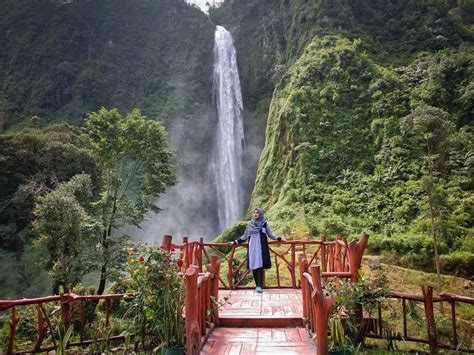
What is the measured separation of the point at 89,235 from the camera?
14.8 m

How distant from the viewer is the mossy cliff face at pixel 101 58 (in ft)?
118

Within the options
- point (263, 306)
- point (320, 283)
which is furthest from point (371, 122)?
point (320, 283)

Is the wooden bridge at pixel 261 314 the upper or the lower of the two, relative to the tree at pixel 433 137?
lower

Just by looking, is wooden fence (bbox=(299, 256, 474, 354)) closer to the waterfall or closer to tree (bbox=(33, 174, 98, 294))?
tree (bbox=(33, 174, 98, 294))

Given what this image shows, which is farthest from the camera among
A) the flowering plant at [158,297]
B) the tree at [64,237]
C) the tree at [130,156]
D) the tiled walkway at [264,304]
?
the tree at [130,156]

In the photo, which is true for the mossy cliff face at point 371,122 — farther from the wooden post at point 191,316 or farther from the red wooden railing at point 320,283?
the wooden post at point 191,316

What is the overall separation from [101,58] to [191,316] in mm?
41272

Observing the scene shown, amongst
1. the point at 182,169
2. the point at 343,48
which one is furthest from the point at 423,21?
the point at 182,169

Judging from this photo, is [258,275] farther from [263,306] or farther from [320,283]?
[320,283]

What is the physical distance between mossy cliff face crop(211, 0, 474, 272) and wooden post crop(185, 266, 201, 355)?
1085 cm

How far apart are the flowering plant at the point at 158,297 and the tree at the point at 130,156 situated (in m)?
11.3

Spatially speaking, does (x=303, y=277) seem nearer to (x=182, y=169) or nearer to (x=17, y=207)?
(x=17, y=207)

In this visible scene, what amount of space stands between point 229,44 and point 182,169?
49.2 ft

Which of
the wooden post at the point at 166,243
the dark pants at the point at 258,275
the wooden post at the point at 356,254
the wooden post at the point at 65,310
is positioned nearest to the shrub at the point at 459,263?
the dark pants at the point at 258,275
